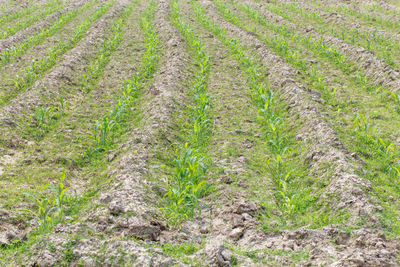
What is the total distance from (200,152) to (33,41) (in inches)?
383

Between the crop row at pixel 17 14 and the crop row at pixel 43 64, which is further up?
the crop row at pixel 17 14

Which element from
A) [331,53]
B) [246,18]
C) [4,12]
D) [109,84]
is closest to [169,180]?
[109,84]

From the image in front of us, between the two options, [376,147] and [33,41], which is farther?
[33,41]

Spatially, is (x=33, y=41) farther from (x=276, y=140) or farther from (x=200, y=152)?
(x=276, y=140)

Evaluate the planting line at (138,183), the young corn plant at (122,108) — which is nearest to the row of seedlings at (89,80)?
the young corn plant at (122,108)

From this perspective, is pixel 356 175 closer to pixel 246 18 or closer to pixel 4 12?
pixel 246 18

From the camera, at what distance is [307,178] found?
4.80m

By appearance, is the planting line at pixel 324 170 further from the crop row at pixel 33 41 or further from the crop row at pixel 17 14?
the crop row at pixel 17 14

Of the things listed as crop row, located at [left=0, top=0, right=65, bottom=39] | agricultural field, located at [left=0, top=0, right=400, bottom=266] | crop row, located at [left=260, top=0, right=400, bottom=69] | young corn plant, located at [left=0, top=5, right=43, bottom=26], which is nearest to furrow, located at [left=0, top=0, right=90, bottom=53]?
agricultural field, located at [left=0, top=0, right=400, bottom=266]

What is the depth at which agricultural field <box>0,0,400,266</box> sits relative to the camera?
3.39 m

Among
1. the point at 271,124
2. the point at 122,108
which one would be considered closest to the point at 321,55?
the point at 271,124

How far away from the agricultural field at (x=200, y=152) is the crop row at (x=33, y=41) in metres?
0.09

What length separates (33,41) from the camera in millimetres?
12164

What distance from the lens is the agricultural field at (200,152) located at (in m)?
3.39
